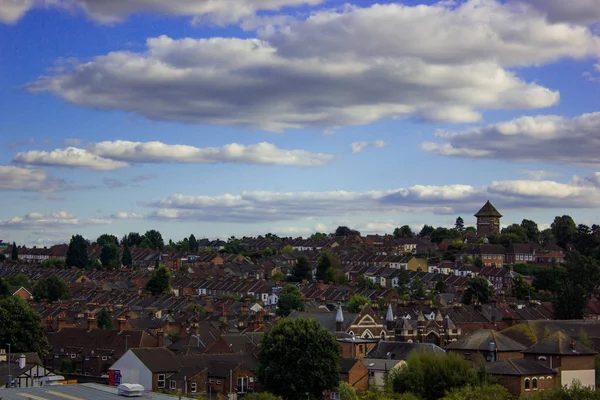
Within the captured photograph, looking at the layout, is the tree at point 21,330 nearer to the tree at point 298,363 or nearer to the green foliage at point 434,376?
the tree at point 298,363

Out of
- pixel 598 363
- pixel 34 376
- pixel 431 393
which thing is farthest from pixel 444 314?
pixel 34 376

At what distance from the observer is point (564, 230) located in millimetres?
178875

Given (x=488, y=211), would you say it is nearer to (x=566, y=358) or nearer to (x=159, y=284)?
(x=159, y=284)

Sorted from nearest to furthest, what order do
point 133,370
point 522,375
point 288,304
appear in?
point 522,375 → point 133,370 → point 288,304

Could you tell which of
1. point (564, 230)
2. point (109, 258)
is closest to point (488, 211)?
point (564, 230)

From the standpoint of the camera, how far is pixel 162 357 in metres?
62.9

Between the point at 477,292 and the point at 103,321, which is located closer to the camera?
the point at 103,321

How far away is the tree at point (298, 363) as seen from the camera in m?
59.0

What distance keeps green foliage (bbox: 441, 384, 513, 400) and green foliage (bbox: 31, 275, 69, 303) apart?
76.5m

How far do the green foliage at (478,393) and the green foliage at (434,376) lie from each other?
1.06m

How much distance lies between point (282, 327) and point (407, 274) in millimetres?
84608

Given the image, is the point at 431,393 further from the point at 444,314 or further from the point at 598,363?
the point at 444,314

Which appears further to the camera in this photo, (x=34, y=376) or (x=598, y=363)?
(x=598, y=363)

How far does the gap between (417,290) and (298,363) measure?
69.8m
